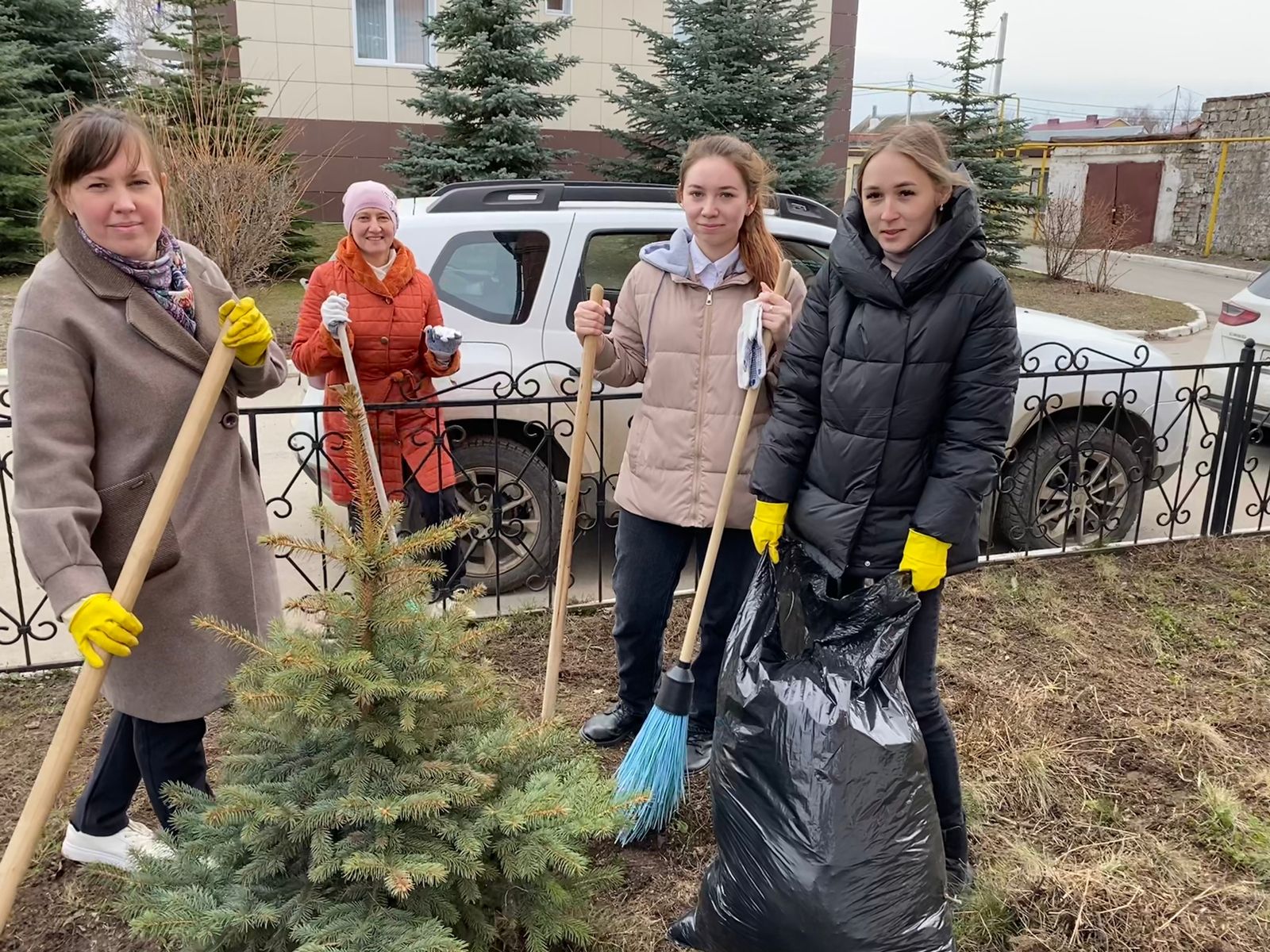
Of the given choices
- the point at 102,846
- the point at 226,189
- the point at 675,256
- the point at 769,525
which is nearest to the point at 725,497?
the point at 769,525

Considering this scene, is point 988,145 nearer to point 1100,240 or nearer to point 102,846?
point 1100,240

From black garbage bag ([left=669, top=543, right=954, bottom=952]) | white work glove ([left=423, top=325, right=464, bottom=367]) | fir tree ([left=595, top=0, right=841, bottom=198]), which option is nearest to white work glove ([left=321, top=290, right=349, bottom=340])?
white work glove ([left=423, top=325, right=464, bottom=367])

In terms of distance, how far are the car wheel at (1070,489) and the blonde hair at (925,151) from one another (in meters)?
2.83

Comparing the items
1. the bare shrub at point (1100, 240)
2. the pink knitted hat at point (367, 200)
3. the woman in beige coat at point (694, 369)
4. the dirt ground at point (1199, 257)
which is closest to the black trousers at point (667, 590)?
the woman in beige coat at point (694, 369)

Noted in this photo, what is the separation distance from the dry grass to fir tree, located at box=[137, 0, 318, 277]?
916cm

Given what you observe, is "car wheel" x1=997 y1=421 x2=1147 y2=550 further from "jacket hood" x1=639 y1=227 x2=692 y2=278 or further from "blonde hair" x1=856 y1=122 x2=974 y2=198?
"blonde hair" x1=856 y1=122 x2=974 y2=198

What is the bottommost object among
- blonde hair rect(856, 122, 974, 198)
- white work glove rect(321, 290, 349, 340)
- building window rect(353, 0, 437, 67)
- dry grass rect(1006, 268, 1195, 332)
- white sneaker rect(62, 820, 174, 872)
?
white sneaker rect(62, 820, 174, 872)

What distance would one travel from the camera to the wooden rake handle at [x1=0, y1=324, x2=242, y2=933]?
5.57 feet

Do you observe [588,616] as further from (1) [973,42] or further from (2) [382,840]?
(1) [973,42]

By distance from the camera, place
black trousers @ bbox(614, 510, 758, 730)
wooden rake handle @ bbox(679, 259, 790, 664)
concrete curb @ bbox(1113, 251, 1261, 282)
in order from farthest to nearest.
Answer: concrete curb @ bbox(1113, 251, 1261, 282) → black trousers @ bbox(614, 510, 758, 730) → wooden rake handle @ bbox(679, 259, 790, 664)

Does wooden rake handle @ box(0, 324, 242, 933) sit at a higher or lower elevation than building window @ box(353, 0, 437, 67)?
lower

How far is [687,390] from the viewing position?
2660mm

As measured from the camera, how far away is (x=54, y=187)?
6.31 feet

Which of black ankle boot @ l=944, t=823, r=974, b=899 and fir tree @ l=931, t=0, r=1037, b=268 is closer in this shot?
black ankle boot @ l=944, t=823, r=974, b=899
